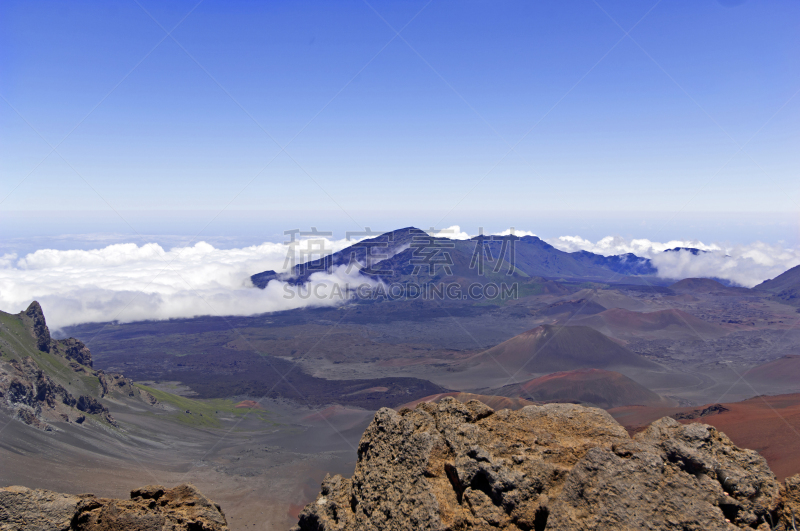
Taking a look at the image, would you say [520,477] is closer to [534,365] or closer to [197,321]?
[534,365]

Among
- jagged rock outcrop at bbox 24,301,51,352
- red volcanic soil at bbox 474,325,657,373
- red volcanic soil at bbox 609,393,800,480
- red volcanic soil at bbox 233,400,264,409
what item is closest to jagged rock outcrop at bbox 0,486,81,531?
red volcanic soil at bbox 609,393,800,480

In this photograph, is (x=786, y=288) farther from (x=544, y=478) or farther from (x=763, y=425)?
(x=544, y=478)

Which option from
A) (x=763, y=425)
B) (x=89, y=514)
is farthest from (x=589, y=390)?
(x=89, y=514)

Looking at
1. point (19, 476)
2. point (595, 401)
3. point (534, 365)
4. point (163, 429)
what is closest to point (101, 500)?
point (19, 476)

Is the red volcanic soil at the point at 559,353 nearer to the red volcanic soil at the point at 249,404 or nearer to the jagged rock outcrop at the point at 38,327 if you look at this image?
the red volcanic soil at the point at 249,404

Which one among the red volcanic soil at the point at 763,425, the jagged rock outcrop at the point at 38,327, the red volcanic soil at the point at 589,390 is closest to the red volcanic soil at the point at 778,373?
the red volcanic soil at the point at 589,390
